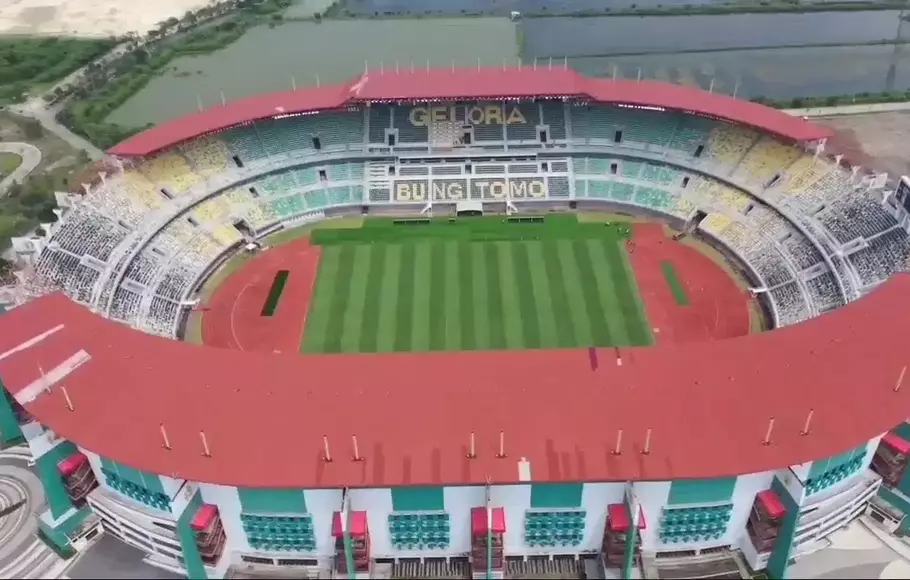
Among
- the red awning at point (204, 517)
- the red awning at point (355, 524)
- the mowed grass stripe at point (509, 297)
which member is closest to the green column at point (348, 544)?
the red awning at point (355, 524)

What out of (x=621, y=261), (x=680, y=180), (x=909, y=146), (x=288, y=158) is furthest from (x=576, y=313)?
(x=909, y=146)

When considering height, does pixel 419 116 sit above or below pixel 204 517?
above

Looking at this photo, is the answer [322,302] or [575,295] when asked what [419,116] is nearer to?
[322,302]

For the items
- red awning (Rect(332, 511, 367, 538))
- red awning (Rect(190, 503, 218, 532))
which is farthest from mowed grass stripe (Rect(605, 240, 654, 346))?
red awning (Rect(190, 503, 218, 532))

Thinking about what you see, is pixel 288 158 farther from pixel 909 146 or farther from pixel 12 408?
pixel 909 146

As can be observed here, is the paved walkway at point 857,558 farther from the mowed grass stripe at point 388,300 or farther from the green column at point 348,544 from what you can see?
the mowed grass stripe at point 388,300

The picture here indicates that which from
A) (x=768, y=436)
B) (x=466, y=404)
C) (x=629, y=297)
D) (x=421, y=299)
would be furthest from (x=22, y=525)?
(x=629, y=297)
